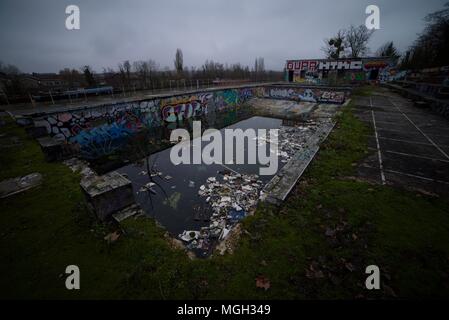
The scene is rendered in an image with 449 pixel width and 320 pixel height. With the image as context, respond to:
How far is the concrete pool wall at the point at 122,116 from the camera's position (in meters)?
9.09

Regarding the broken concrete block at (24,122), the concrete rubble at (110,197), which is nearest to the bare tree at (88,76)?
the broken concrete block at (24,122)

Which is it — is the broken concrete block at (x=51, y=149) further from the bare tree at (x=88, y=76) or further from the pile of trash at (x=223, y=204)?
the bare tree at (x=88, y=76)

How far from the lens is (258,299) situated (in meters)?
2.65

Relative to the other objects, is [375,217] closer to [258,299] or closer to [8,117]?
[258,299]

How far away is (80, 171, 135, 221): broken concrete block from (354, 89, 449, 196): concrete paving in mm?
7042

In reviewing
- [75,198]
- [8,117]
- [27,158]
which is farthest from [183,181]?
[8,117]

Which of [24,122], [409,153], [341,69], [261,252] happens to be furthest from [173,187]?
[341,69]

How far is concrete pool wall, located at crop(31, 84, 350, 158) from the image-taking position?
9.09 meters

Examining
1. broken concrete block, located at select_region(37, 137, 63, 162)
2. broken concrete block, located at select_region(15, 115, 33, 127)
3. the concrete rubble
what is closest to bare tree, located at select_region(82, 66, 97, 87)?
broken concrete block, located at select_region(15, 115, 33, 127)

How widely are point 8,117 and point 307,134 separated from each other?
23.4 metres

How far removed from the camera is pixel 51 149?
7172 mm

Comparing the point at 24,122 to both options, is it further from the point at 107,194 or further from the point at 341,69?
the point at 341,69

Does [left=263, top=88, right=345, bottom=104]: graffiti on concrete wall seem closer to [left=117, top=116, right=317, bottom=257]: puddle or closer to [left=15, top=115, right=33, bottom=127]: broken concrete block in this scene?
[left=117, top=116, right=317, bottom=257]: puddle
